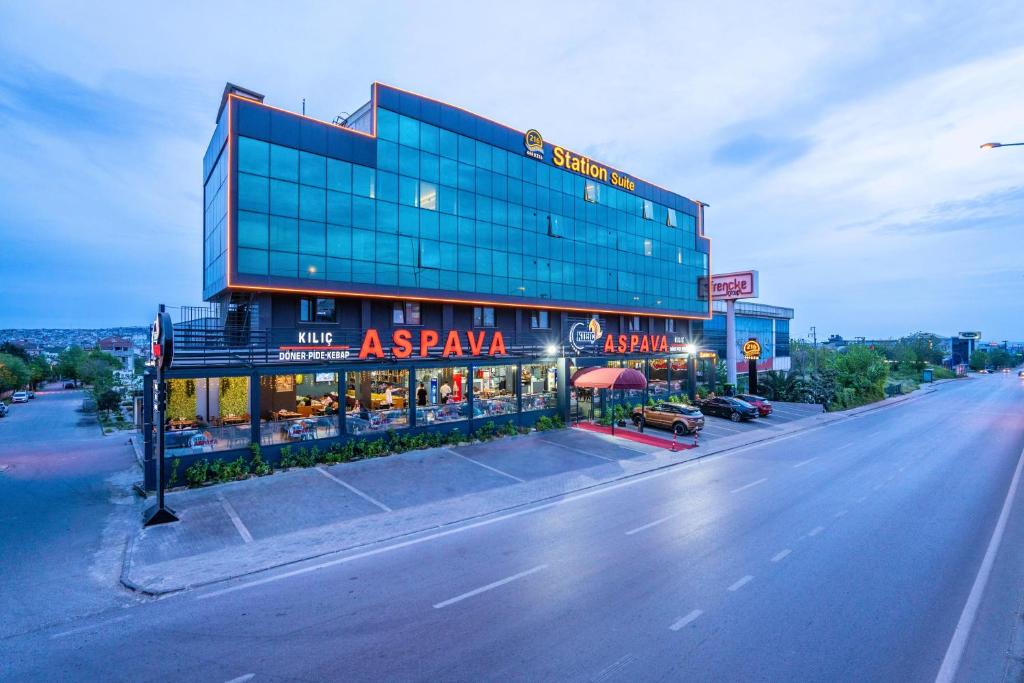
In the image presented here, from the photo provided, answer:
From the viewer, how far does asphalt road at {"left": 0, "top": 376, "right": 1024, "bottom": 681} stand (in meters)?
7.05

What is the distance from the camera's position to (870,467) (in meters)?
19.8

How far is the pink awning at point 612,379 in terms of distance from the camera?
28.0 meters

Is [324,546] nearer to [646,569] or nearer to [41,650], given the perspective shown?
[41,650]

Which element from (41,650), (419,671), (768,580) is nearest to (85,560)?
(41,650)

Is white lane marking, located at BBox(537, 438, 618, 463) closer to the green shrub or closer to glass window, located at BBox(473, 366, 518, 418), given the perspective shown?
glass window, located at BBox(473, 366, 518, 418)

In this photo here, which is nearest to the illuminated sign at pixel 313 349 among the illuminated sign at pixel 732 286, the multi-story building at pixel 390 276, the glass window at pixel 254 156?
the multi-story building at pixel 390 276

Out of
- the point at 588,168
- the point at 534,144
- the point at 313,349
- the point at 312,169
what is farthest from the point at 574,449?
the point at 588,168

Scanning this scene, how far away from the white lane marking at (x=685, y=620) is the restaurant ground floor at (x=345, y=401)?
15915 millimetres

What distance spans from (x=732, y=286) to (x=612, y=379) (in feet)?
84.9

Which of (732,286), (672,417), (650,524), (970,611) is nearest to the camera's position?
(970,611)

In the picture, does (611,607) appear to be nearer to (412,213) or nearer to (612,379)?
(612,379)

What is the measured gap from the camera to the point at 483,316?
32.6 m

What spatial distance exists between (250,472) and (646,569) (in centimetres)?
1465

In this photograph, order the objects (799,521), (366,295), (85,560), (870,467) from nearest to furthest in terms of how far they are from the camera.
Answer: (85,560) → (799,521) → (870,467) → (366,295)
